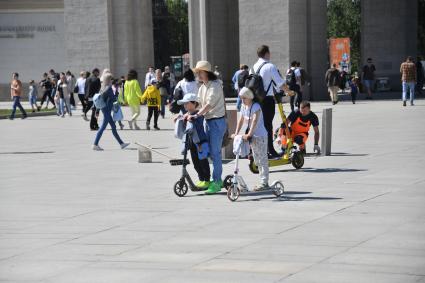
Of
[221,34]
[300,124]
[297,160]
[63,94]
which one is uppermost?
[221,34]

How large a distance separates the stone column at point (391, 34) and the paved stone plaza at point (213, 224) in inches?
1206

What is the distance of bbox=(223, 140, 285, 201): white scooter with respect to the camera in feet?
36.6

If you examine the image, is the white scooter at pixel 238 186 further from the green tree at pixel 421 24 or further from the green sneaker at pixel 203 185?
the green tree at pixel 421 24

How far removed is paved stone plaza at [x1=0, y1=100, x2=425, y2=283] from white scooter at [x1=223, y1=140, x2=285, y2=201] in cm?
14

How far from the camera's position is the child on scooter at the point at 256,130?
1162 cm

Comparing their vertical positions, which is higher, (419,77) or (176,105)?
(176,105)

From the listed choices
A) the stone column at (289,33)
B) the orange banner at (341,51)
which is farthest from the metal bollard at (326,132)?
the orange banner at (341,51)

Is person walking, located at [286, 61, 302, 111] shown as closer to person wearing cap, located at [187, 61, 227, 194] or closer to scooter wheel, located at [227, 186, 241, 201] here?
person wearing cap, located at [187, 61, 227, 194]

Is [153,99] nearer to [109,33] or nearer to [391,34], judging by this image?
[109,33]

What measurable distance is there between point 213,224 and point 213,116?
104 inches

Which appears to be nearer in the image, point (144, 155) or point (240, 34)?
point (144, 155)

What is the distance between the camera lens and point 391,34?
47.4 metres

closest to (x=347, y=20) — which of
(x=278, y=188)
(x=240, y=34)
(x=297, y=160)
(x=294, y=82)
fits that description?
(x=240, y=34)

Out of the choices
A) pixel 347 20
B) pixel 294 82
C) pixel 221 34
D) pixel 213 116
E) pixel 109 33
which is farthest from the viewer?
pixel 347 20
